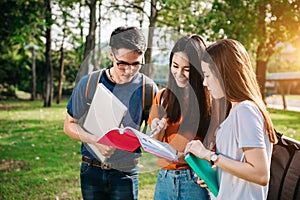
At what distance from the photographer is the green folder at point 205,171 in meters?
1.47

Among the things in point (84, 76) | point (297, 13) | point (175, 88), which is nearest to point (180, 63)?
point (175, 88)

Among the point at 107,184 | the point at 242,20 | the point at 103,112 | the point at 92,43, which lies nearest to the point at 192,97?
the point at 103,112

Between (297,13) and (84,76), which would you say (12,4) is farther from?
(84,76)

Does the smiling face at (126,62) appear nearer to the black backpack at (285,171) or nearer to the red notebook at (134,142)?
the red notebook at (134,142)

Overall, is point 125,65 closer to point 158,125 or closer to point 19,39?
point 158,125

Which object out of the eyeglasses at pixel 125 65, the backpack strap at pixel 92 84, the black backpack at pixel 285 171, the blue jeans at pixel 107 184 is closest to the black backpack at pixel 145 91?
the backpack strap at pixel 92 84

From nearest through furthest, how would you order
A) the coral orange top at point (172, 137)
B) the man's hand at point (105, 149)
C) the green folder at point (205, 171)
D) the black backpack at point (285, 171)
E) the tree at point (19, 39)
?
the green folder at point (205, 171) < the coral orange top at point (172, 137) < the man's hand at point (105, 149) < the black backpack at point (285, 171) < the tree at point (19, 39)

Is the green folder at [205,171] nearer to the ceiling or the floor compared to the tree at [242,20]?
nearer to the floor

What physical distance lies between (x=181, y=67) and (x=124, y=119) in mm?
348

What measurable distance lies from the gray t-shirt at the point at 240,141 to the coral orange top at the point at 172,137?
8.6 inches

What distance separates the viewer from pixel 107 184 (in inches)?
80.1

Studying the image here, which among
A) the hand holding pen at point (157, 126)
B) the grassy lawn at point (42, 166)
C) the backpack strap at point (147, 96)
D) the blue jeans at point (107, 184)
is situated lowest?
the grassy lawn at point (42, 166)

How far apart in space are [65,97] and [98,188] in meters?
22.5

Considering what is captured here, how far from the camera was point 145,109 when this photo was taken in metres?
1.88
